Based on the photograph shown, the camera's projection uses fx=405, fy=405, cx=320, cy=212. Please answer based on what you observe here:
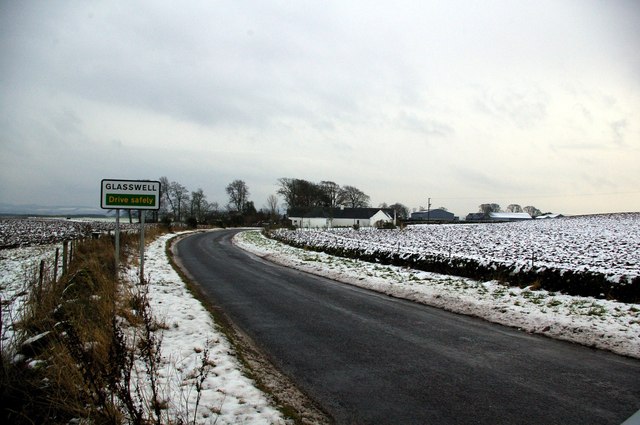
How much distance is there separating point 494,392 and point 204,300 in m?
7.60

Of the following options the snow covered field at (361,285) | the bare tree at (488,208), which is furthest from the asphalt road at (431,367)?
the bare tree at (488,208)

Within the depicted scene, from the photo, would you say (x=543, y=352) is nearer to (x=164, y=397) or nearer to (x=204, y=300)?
(x=164, y=397)

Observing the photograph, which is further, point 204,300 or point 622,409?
point 204,300

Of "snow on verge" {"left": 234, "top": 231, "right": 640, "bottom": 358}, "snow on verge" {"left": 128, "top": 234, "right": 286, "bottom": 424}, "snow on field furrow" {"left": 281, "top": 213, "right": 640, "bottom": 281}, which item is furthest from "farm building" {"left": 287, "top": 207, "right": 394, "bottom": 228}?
"snow on verge" {"left": 128, "top": 234, "right": 286, "bottom": 424}

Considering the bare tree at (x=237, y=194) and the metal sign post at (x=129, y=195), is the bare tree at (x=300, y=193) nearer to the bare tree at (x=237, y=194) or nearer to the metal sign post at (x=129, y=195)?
the bare tree at (x=237, y=194)

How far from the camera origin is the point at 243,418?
3.99 metres

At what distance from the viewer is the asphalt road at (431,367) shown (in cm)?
433

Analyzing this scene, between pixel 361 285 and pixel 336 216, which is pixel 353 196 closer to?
pixel 336 216

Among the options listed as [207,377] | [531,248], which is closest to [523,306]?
[207,377]

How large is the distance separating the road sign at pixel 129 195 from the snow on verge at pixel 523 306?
23.1ft

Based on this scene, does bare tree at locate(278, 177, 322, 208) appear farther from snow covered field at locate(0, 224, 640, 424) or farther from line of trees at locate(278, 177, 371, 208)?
snow covered field at locate(0, 224, 640, 424)

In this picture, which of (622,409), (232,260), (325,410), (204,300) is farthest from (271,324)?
(232,260)

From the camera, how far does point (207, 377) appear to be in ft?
16.3

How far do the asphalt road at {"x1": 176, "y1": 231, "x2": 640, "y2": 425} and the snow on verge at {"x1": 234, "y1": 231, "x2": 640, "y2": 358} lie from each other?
54cm
